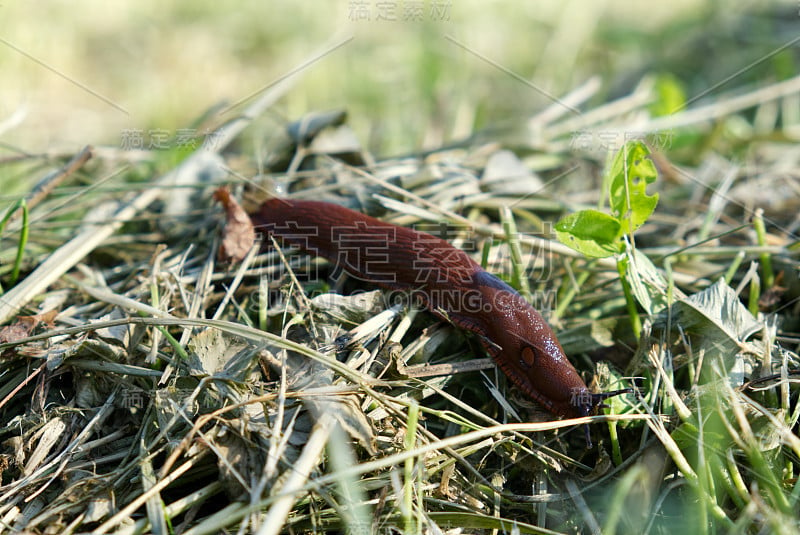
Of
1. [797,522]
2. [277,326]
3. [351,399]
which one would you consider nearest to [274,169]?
[277,326]

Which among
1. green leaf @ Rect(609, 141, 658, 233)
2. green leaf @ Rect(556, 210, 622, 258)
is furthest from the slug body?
green leaf @ Rect(609, 141, 658, 233)

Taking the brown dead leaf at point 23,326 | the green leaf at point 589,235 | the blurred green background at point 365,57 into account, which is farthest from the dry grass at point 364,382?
the blurred green background at point 365,57

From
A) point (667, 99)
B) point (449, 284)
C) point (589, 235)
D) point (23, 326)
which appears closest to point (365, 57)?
point (667, 99)

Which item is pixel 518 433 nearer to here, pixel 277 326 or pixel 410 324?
pixel 410 324

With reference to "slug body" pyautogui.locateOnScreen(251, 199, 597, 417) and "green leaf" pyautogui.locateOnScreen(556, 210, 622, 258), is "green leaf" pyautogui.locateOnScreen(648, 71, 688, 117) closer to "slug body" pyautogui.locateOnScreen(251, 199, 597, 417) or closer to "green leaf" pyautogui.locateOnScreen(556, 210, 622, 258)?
"green leaf" pyautogui.locateOnScreen(556, 210, 622, 258)

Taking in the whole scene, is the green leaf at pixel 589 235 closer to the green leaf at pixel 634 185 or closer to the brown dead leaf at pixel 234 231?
the green leaf at pixel 634 185
